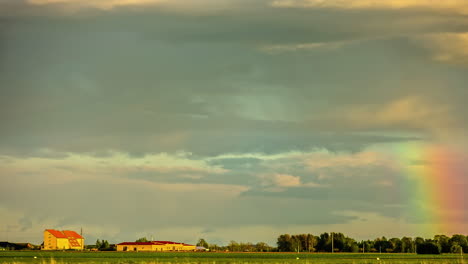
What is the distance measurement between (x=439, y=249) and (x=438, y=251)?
112 cm

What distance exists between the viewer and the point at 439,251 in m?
199

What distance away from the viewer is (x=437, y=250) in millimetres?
199750

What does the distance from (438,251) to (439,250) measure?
60 centimetres

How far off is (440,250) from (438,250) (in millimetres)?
1114

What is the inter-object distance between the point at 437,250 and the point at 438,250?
2.11 ft

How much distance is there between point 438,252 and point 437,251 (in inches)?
18.7

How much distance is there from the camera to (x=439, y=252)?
19862 cm

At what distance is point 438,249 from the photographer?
200 metres

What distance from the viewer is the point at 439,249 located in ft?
655

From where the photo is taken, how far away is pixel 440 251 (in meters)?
199

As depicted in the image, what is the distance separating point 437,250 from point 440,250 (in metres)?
0.93

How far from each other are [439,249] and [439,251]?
1.12 metres
